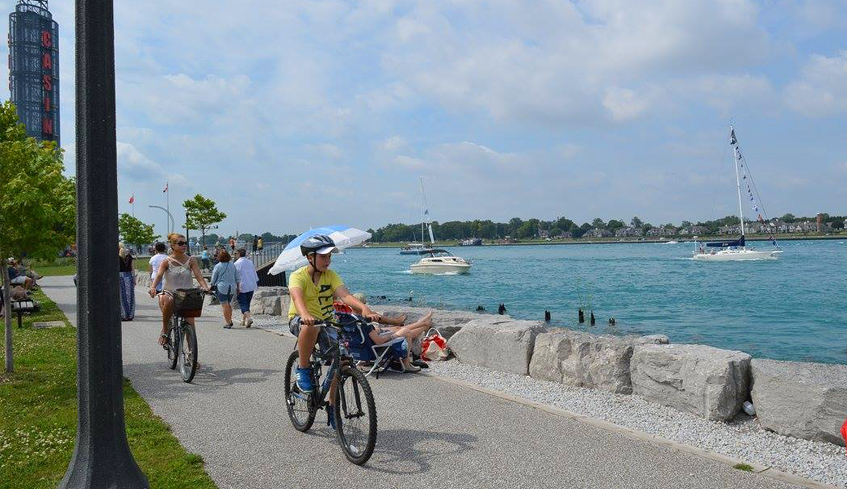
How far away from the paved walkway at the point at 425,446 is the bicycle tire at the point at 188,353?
20 centimetres

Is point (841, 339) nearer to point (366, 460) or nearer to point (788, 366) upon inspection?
point (788, 366)

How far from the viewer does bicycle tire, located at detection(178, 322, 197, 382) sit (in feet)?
27.1

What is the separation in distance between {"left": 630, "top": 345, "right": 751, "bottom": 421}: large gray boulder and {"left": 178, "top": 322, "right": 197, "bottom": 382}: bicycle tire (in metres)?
5.05

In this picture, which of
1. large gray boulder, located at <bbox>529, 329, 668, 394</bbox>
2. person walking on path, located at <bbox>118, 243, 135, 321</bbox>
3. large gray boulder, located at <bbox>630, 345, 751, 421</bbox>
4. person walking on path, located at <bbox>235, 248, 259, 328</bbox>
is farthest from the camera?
person walking on path, located at <bbox>235, 248, 259, 328</bbox>

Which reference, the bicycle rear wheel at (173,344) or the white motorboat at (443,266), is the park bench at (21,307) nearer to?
the bicycle rear wheel at (173,344)

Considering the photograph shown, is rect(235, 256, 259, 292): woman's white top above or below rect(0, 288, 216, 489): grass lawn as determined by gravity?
above

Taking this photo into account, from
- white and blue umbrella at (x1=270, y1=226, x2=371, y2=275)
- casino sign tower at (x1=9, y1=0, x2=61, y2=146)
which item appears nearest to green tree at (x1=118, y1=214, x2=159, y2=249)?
casino sign tower at (x1=9, y1=0, x2=61, y2=146)

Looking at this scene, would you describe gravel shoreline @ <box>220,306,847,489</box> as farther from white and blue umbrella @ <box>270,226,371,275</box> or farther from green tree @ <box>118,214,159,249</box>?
green tree @ <box>118,214,159,249</box>

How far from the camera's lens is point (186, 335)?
336 inches

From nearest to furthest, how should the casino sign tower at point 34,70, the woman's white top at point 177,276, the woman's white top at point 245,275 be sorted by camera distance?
the woman's white top at point 177,276 → the woman's white top at point 245,275 → the casino sign tower at point 34,70

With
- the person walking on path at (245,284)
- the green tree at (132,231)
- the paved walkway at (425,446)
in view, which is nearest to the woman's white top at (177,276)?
the paved walkway at (425,446)

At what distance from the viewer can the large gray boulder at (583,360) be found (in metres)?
7.63

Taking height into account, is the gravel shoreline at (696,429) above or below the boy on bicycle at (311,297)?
below

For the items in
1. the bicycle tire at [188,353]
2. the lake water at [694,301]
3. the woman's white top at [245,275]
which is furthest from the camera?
the lake water at [694,301]
